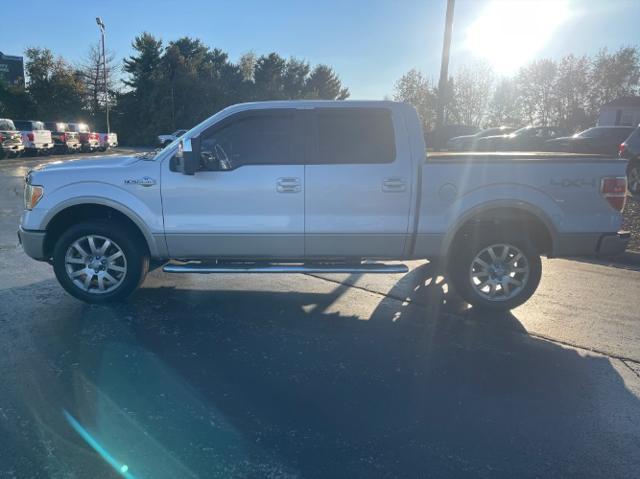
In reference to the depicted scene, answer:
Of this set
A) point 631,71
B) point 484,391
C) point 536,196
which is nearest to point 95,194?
point 484,391

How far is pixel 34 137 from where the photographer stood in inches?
968

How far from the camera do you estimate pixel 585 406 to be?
3125 millimetres

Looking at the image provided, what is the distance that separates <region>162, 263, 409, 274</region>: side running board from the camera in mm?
4520

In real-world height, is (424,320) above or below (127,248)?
below

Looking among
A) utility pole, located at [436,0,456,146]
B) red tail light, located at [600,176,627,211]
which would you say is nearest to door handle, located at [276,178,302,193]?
red tail light, located at [600,176,627,211]

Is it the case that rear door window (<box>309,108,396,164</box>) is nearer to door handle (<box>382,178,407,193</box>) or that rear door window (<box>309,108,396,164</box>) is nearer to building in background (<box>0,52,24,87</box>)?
door handle (<box>382,178,407,193</box>)

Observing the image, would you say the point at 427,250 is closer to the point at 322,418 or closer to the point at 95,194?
the point at 322,418

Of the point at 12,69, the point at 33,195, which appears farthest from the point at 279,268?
the point at 12,69

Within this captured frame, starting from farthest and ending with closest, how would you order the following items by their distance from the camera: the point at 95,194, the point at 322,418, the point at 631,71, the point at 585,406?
1. the point at 631,71
2. the point at 95,194
3. the point at 585,406
4. the point at 322,418

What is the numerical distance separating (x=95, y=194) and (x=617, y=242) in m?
5.10

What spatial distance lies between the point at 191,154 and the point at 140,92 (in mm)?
53297

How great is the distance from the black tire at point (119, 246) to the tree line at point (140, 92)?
47804 mm

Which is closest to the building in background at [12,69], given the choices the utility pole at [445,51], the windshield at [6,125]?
the windshield at [6,125]

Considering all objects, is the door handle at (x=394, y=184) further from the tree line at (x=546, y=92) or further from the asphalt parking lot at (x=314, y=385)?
the tree line at (x=546, y=92)
